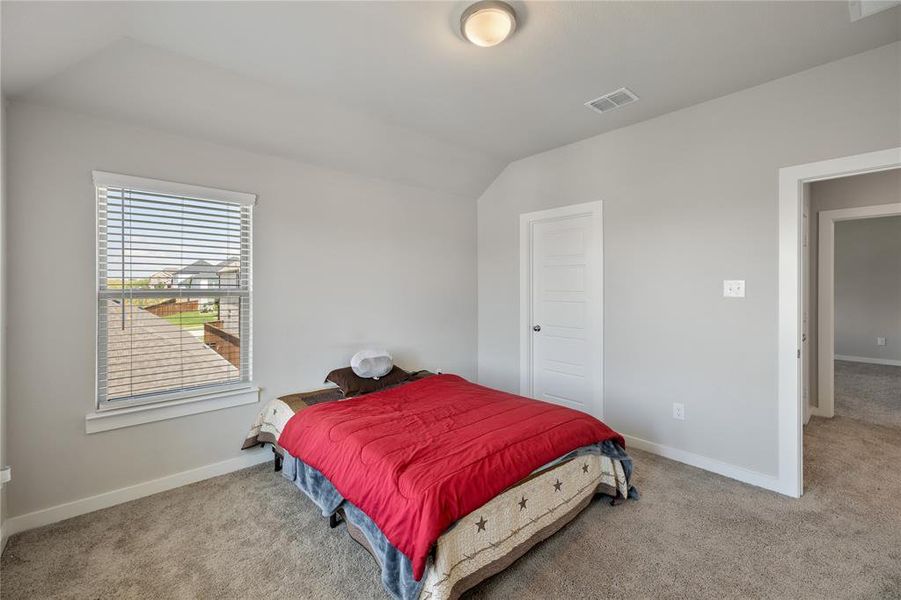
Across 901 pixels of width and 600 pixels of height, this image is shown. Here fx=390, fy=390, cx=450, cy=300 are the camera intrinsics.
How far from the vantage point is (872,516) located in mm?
2156

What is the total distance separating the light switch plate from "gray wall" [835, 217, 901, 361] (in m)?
5.75

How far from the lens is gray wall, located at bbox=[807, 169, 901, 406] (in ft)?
11.2

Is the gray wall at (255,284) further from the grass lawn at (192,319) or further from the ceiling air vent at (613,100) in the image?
the ceiling air vent at (613,100)

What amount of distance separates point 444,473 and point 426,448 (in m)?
0.25

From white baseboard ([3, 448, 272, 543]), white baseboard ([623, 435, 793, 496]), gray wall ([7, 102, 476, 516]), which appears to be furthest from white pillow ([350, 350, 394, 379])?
white baseboard ([623, 435, 793, 496])

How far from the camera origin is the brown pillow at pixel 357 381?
2918 mm

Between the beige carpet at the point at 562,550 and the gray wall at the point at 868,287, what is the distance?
17.1 ft

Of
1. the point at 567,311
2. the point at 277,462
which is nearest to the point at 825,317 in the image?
the point at 567,311

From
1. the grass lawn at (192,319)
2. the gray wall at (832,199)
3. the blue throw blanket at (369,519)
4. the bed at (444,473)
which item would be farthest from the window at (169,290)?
the gray wall at (832,199)

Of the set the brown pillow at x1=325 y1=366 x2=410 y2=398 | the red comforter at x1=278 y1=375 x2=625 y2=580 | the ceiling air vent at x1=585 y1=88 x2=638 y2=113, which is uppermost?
the ceiling air vent at x1=585 y1=88 x2=638 y2=113

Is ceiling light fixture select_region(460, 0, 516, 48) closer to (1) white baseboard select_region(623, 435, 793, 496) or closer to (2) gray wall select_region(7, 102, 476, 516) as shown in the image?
(2) gray wall select_region(7, 102, 476, 516)

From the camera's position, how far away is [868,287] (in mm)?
6121

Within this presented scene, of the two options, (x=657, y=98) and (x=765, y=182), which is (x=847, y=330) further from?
(x=657, y=98)

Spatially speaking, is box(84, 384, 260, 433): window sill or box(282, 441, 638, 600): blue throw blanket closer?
box(282, 441, 638, 600): blue throw blanket
